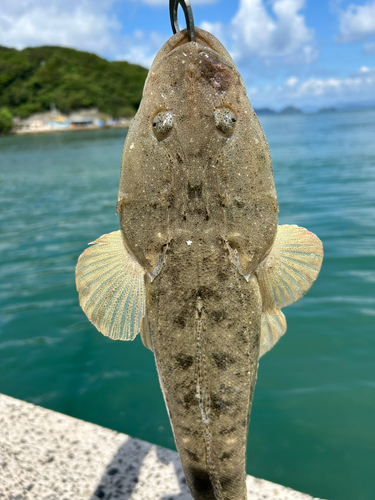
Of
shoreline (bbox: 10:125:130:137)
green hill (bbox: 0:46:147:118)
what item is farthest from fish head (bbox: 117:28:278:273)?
green hill (bbox: 0:46:147:118)

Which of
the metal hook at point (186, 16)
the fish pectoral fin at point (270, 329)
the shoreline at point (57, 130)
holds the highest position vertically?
the shoreline at point (57, 130)

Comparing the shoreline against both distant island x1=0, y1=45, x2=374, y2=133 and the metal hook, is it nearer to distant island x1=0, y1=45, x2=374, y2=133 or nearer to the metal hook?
distant island x1=0, y1=45, x2=374, y2=133

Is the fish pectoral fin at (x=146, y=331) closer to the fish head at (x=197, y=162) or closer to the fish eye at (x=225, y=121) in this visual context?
the fish head at (x=197, y=162)

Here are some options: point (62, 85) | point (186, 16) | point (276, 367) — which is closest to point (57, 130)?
point (62, 85)

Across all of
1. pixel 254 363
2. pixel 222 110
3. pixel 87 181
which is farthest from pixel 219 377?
pixel 87 181

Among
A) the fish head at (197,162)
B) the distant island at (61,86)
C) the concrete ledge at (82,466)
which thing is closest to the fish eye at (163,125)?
the fish head at (197,162)

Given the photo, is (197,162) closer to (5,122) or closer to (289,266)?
(289,266)
